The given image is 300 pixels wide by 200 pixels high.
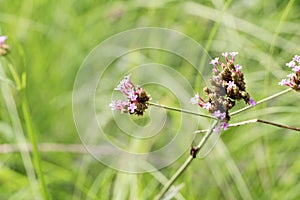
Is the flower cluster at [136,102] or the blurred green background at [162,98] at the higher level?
the blurred green background at [162,98]

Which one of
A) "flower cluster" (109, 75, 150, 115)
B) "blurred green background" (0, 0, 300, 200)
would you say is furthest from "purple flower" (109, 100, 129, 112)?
"blurred green background" (0, 0, 300, 200)

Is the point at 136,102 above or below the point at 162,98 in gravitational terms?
below

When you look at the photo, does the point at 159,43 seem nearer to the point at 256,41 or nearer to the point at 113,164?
the point at 256,41

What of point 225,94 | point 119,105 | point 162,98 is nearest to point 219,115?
point 225,94

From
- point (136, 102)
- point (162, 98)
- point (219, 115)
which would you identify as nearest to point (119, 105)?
point (136, 102)

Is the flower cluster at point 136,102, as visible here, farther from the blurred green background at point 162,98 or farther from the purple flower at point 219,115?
the blurred green background at point 162,98

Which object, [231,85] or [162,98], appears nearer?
[231,85]

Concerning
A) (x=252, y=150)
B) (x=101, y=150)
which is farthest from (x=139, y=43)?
(x=252, y=150)

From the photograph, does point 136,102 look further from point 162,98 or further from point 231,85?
point 162,98

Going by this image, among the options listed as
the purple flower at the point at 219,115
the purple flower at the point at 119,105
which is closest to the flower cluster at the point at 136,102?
the purple flower at the point at 119,105
